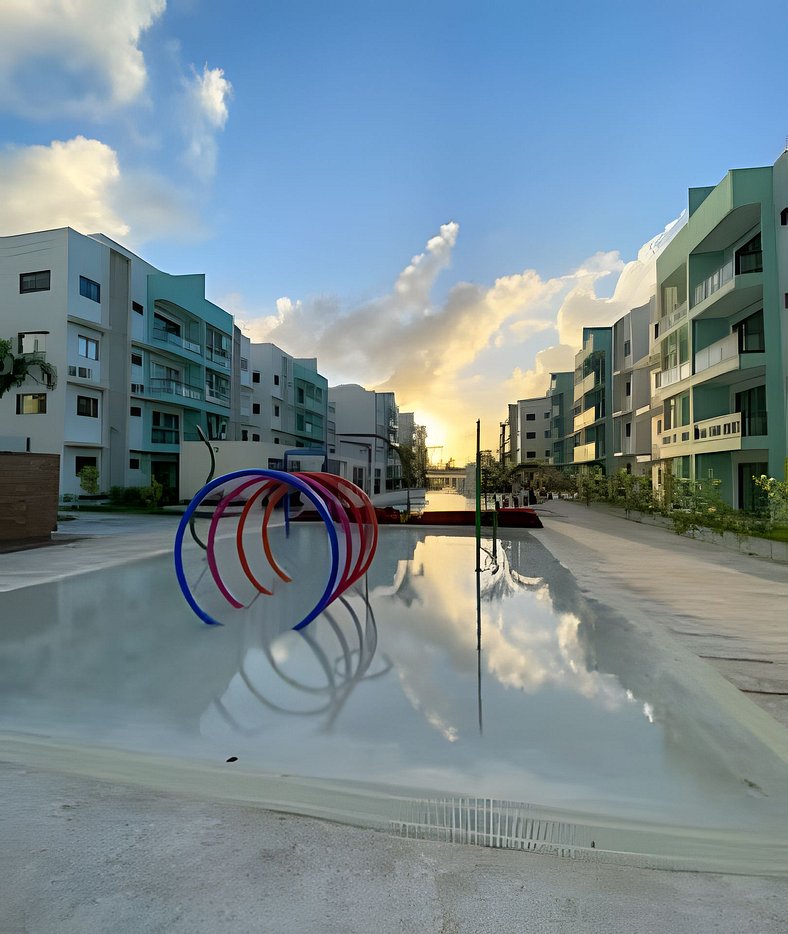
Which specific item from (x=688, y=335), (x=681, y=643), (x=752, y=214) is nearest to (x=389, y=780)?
(x=681, y=643)

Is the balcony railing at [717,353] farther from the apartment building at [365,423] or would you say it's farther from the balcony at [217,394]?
the apartment building at [365,423]

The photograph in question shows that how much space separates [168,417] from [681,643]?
33442mm

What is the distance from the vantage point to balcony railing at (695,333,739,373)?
21.1 meters

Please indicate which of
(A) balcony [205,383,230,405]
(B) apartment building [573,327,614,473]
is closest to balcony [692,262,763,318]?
(B) apartment building [573,327,614,473]

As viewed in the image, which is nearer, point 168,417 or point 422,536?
point 422,536

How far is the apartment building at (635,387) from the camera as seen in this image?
36000 mm

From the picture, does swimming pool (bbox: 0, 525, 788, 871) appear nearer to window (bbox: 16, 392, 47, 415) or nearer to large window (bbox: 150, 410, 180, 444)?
window (bbox: 16, 392, 47, 415)

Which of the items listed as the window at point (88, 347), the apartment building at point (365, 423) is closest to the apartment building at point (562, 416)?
the apartment building at point (365, 423)

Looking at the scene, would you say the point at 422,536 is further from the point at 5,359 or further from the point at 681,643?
the point at 5,359

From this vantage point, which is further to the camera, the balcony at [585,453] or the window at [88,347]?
the balcony at [585,453]

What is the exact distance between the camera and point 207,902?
2.35m

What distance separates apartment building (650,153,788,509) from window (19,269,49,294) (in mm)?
28660

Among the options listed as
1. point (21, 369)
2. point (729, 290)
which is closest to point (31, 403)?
point (21, 369)

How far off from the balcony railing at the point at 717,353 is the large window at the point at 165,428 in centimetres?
2789
